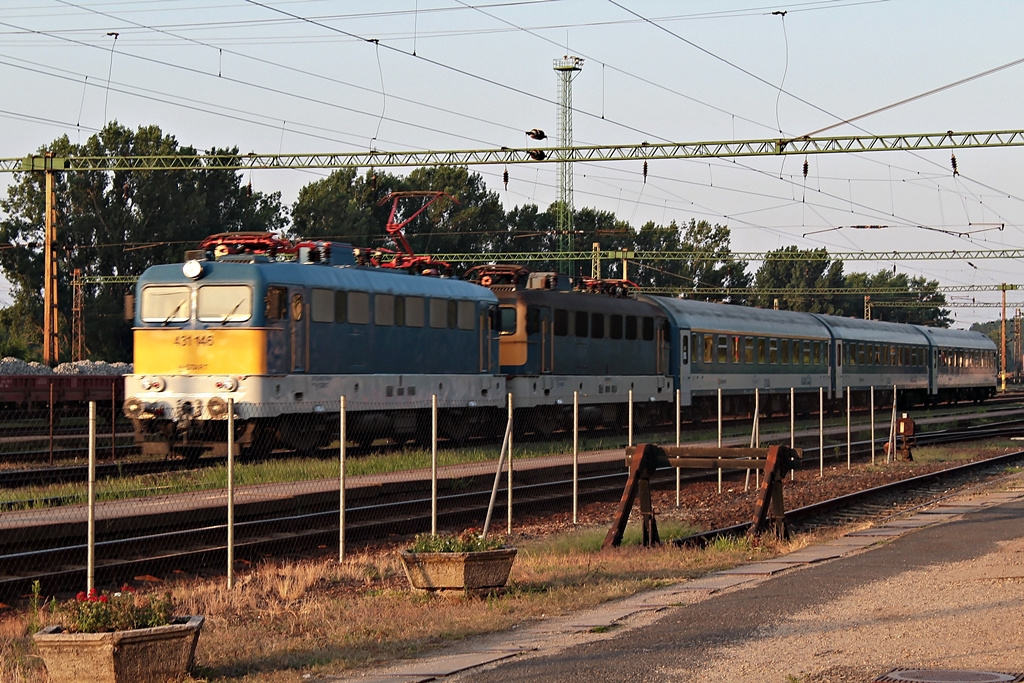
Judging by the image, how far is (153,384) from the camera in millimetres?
23922

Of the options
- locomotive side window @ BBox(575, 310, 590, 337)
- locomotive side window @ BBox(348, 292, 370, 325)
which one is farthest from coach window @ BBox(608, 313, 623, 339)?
locomotive side window @ BBox(348, 292, 370, 325)

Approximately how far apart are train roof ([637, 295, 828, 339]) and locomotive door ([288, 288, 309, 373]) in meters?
15.8

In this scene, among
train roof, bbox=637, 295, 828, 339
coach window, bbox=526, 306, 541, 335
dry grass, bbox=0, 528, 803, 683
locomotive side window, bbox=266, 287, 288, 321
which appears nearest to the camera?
dry grass, bbox=0, 528, 803, 683

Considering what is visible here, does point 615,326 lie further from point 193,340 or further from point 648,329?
point 193,340

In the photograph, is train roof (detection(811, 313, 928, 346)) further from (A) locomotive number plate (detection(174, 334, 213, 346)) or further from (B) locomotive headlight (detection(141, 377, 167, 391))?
(B) locomotive headlight (detection(141, 377, 167, 391))

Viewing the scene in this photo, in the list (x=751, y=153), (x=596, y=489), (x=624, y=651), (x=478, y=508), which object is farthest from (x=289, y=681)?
(x=751, y=153)

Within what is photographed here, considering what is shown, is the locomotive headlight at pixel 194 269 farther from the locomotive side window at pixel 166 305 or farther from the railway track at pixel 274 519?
the railway track at pixel 274 519

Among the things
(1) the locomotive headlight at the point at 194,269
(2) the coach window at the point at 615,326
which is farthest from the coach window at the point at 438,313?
(2) the coach window at the point at 615,326

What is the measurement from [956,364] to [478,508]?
49048mm

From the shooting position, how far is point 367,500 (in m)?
19.3

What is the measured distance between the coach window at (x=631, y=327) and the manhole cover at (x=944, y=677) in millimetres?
27807

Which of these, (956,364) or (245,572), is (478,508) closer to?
(245,572)

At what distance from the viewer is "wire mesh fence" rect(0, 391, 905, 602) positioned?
14.4 metres

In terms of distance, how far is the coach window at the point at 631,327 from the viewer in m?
36.2
